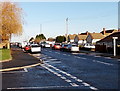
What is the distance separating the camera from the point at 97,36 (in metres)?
95.8

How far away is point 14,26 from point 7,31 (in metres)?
1.32

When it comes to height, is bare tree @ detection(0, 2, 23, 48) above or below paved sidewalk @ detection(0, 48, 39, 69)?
above

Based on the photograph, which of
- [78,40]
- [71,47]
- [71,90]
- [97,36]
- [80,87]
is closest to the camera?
[71,90]

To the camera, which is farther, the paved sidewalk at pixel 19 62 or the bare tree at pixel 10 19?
the bare tree at pixel 10 19

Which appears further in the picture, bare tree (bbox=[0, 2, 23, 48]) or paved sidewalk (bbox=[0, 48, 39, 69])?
bare tree (bbox=[0, 2, 23, 48])

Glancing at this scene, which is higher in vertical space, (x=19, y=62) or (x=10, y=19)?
(x=10, y=19)

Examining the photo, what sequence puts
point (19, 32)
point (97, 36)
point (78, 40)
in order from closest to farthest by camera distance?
point (19, 32) → point (97, 36) → point (78, 40)

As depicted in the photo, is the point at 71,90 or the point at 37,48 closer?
the point at 71,90

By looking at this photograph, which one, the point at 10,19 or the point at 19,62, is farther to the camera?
the point at 10,19

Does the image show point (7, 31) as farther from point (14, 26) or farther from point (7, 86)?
point (7, 86)

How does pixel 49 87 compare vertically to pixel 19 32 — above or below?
below

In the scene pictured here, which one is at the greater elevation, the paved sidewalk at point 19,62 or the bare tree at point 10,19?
the bare tree at point 10,19

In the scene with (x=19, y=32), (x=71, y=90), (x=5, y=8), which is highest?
(x=5, y=8)

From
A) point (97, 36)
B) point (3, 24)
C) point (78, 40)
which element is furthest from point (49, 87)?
point (78, 40)
